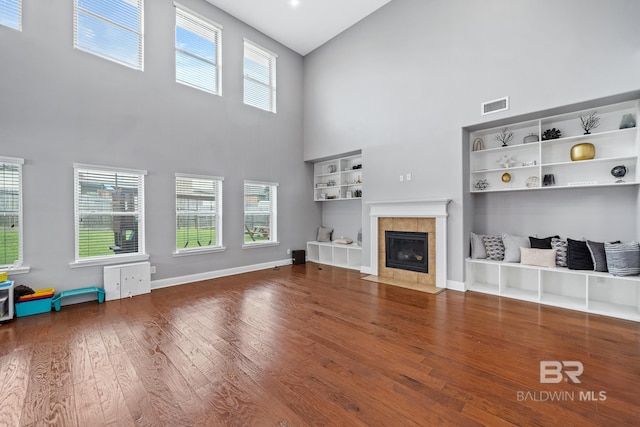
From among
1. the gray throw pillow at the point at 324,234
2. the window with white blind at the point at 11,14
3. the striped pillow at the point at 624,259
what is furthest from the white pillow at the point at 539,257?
the window with white blind at the point at 11,14

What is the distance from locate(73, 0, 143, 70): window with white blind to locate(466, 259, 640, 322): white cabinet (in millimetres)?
6506

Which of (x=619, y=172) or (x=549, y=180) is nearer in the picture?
(x=619, y=172)

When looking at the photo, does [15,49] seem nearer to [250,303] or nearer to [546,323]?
[250,303]

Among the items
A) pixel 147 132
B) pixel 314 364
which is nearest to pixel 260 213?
pixel 147 132

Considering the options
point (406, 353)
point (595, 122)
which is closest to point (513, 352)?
point (406, 353)

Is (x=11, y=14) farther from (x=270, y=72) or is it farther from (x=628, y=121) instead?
(x=628, y=121)

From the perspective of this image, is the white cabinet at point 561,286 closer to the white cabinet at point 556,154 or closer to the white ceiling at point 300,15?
the white cabinet at point 556,154

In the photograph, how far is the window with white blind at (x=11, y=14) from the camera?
140 inches

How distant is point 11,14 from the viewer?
11.8ft

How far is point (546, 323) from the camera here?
319 centimetres

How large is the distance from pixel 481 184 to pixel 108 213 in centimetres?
606

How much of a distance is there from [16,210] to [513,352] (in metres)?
5.97

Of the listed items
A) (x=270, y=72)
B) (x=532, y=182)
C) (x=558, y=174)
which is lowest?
(x=532, y=182)
